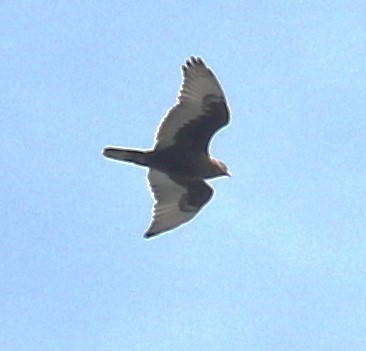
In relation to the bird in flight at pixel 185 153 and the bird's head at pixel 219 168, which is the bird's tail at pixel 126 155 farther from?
the bird's head at pixel 219 168

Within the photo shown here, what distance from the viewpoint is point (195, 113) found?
3303cm

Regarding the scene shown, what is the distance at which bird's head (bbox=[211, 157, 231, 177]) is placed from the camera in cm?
3375

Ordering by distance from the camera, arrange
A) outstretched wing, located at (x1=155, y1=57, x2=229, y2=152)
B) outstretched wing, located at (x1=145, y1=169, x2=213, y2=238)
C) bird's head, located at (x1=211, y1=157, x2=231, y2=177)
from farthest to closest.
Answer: outstretched wing, located at (x1=145, y1=169, x2=213, y2=238)
bird's head, located at (x1=211, y1=157, x2=231, y2=177)
outstretched wing, located at (x1=155, y1=57, x2=229, y2=152)

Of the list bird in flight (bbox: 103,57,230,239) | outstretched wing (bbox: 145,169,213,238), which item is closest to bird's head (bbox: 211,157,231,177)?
bird in flight (bbox: 103,57,230,239)

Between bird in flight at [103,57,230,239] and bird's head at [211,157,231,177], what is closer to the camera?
bird in flight at [103,57,230,239]

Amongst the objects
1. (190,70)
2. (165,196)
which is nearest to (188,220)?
(165,196)

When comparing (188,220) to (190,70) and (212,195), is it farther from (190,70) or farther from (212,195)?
(190,70)

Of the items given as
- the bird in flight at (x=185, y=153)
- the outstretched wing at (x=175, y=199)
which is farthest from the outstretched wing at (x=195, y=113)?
the outstretched wing at (x=175, y=199)

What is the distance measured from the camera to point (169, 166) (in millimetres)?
33625

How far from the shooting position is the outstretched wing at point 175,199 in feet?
112

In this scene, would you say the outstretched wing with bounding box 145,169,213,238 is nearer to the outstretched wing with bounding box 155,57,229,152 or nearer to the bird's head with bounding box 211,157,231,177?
the bird's head with bounding box 211,157,231,177

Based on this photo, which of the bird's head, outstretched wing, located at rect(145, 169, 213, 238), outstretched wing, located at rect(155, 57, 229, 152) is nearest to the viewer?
outstretched wing, located at rect(155, 57, 229, 152)

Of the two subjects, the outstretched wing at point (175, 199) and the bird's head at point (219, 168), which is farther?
the outstretched wing at point (175, 199)

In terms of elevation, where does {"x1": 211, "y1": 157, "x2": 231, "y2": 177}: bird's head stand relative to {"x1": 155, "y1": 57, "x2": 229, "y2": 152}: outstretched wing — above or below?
below
